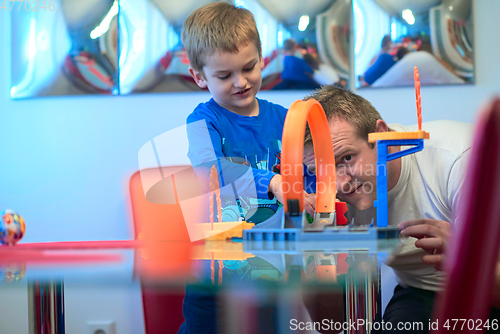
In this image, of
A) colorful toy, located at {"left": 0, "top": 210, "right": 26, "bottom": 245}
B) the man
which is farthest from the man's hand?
colorful toy, located at {"left": 0, "top": 210, "right": 26, "bottom": 245}

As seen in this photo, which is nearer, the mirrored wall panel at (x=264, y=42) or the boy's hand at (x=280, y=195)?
the boy's hand at (x=280, y=195)

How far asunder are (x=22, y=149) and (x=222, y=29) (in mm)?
1042

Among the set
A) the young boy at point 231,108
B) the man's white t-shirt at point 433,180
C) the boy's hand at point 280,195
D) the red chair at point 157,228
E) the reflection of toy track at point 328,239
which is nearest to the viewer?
the reflection of toy track at point 328,239

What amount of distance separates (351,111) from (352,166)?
13cm

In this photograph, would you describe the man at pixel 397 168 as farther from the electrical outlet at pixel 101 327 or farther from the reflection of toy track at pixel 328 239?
the electrical outlet at pixel 101 327

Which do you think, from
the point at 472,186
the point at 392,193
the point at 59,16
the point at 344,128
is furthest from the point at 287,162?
the point at 59,16

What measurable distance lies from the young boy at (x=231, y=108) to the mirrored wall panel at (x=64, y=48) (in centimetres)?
53

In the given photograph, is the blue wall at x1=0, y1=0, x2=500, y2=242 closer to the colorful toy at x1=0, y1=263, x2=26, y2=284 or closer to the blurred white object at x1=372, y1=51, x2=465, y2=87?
the blurred white object at x1=372, y1=51, x2=465, y2=87

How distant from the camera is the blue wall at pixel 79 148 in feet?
4.85

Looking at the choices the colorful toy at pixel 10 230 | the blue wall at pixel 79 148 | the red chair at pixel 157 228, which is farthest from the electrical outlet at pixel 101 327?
the colorful toy at pixel 10 230

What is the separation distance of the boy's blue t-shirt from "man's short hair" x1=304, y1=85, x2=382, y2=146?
0.15 metres

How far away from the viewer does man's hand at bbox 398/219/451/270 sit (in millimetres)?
434

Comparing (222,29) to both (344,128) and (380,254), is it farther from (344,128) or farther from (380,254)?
(380,254)

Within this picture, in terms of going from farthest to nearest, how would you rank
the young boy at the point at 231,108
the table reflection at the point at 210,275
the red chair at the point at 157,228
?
1. the red chair at the point at 157,228
2. the young boy at the point at 231,108
3. the table reflection at the point at 210,275
